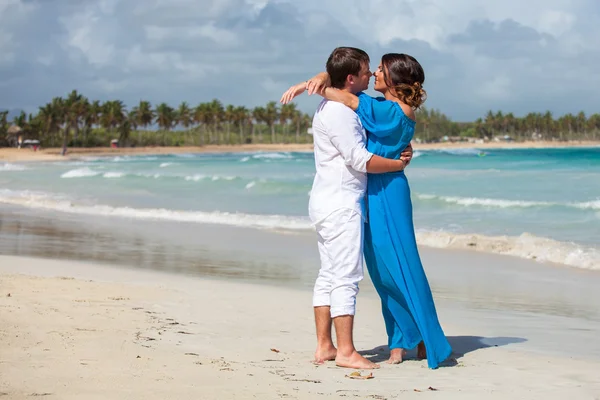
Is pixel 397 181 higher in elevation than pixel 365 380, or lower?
higher

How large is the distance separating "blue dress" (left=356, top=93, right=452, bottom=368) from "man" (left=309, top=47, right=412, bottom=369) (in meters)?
0.07

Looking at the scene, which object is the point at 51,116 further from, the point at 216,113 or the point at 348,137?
the point at 348,137

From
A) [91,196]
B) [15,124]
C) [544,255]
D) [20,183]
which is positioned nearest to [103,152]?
[15,124]

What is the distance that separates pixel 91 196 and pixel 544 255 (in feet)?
50.5

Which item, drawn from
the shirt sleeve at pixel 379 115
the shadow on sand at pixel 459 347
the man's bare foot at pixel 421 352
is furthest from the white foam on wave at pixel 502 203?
the shirt sleeve at pixel 379 115

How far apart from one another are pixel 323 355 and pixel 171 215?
44.3 feet

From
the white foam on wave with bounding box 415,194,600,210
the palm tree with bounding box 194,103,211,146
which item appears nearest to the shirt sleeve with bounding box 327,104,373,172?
the white foam on wave with bounding box 415,194,600,210

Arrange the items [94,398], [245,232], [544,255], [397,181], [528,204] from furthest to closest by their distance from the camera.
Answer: [528,204] → [245,232] → [544,255] → [397,181] → [94,398]

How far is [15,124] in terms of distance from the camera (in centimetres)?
10888

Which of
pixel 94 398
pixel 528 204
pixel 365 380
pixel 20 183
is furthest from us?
pixel 20 183

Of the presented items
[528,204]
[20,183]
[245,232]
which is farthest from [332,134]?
[20,183]

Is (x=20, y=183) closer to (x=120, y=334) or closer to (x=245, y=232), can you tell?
(x=245, y=232)

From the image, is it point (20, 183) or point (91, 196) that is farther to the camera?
point (20, 183)

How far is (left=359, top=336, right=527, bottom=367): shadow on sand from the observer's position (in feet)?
15.7
